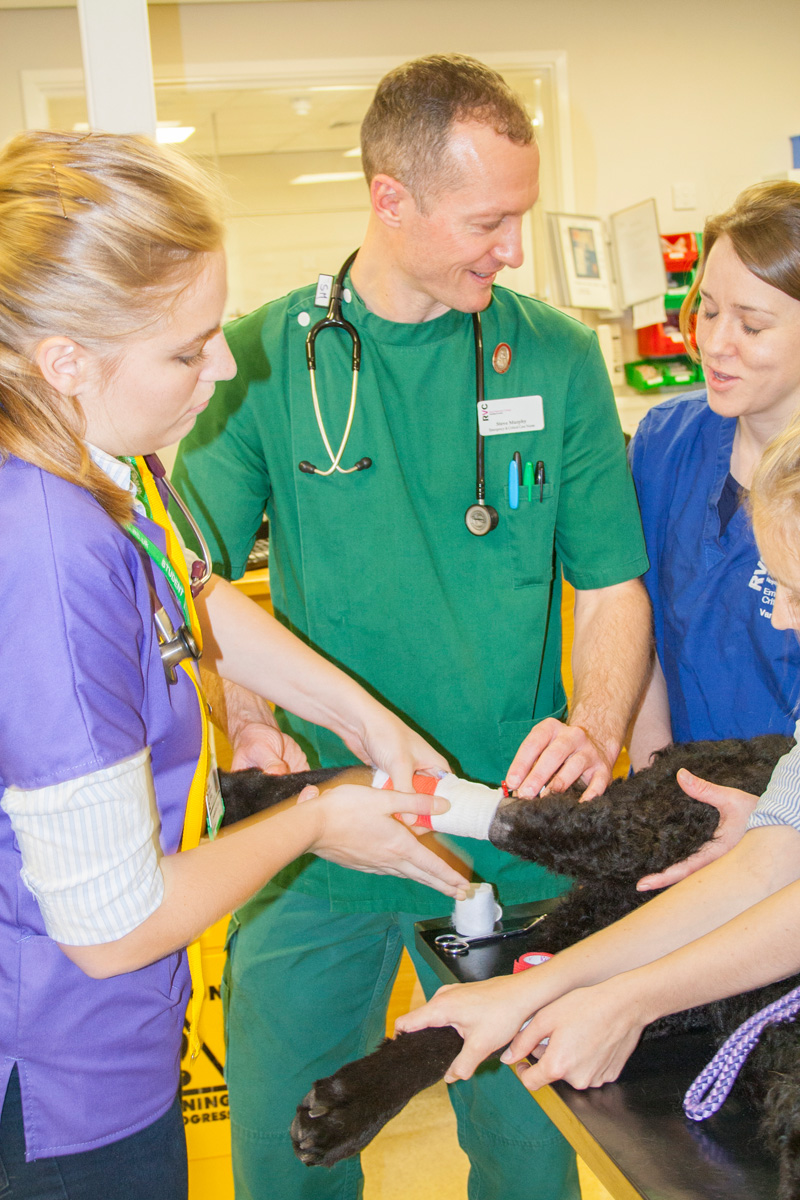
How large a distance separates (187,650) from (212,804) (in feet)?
0.66

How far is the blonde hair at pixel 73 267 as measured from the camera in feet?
2.54

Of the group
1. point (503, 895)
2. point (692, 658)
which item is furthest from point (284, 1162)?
point (692, 658)

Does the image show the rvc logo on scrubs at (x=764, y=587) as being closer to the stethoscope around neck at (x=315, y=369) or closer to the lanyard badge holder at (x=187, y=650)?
the stethoscope around neck at (x=315, y=369)

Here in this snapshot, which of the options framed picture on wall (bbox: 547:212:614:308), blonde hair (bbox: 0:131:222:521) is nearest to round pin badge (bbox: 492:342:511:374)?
blonde hair (bbox: 0:131:222:521)

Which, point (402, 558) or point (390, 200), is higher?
point (390, 200)

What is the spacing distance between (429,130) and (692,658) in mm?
788

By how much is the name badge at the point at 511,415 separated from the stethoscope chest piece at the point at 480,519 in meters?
0.11

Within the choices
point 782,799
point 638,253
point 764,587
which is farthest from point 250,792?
point 638,253

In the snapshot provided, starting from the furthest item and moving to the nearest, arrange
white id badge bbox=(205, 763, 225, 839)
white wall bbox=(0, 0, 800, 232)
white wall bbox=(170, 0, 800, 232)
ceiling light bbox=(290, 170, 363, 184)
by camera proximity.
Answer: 1. ceiling light bbox=(290, 170, 363, 184)
2. white wall bbox=(170, 0, 800, 232)
3. white wall bbox=(0, 0, 800, 232)
4. white id badge bbox=(205, 763, 225, 839)

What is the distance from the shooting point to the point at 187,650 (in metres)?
0.88

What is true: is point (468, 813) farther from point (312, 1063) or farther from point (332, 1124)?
point (312, 1063)

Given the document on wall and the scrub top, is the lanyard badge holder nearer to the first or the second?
the scrub top

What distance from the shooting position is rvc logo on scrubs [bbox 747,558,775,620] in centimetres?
133

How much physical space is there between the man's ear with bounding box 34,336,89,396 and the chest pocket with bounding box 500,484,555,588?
0.75 meters
